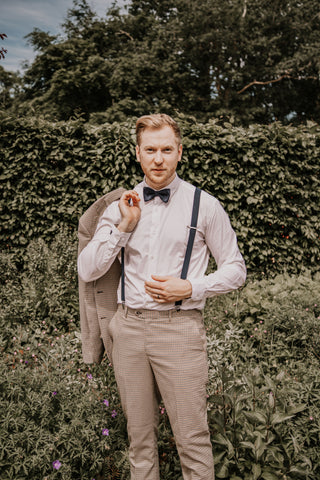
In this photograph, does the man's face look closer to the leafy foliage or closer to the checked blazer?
the checked blazer

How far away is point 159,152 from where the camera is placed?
176 cm

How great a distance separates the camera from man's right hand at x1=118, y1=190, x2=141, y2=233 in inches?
68.9

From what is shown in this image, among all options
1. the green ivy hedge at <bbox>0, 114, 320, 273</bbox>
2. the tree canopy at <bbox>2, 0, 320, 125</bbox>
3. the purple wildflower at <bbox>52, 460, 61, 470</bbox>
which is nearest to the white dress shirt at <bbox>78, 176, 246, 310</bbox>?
the purple wildflower at <bbox>52, 460, 61, 470</bbox>

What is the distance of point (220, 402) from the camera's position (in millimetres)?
2240

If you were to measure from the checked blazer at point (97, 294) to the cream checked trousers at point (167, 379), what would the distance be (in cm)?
18

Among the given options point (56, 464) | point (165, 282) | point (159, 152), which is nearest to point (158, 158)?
point (159, 152)

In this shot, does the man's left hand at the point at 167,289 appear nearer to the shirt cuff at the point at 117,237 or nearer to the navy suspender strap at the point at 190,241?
the navy suspender strap at the point at 190,241

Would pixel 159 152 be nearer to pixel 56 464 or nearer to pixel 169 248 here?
pixel 169 248

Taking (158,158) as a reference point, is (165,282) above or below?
below

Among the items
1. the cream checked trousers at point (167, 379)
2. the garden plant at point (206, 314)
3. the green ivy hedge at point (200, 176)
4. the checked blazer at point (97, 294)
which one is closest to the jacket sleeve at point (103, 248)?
the checked blazer at point (97, 294)

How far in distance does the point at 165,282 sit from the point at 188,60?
17.3 meters

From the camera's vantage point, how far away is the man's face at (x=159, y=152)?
1.77m

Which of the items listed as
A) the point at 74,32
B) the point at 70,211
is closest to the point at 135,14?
the point at 74,32

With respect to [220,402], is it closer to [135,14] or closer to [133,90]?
[133,90]
